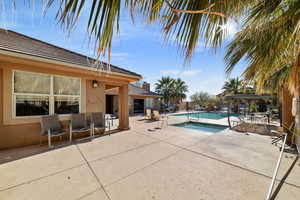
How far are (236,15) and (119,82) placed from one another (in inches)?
238

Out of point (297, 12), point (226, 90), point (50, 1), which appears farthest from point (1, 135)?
point (226, 90)

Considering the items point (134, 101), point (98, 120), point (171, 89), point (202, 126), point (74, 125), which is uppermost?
point (171, 89)

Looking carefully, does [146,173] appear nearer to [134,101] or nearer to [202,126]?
[202,126]

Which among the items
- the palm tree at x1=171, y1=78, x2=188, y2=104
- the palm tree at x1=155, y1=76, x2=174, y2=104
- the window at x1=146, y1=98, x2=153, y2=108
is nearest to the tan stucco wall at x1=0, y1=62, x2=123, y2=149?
the window at x1=146, y1=98, x2=153, y2=108

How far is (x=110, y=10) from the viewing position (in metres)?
0.65

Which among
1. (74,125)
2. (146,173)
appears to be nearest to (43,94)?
(74,125)

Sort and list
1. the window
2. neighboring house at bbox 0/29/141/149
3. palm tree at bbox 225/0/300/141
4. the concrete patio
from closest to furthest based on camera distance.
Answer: palm tree at bbox 225/0/300/141 < the concrete patio < neighboring house at bbox 0/29/141/149 < the window

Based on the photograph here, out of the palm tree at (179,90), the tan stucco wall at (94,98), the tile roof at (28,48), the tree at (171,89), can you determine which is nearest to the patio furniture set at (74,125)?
the tan stucco wall at (94,98)

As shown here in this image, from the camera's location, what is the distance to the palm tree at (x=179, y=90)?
22.5 m

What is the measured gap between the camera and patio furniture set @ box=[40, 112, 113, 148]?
171 inches

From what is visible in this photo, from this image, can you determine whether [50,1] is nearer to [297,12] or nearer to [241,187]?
[297,12]

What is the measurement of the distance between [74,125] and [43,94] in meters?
1.63

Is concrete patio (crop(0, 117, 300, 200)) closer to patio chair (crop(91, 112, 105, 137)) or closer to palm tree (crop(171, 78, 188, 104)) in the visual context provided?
patio chair (crop(91, 112, 105, 137))

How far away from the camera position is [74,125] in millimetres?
5070
